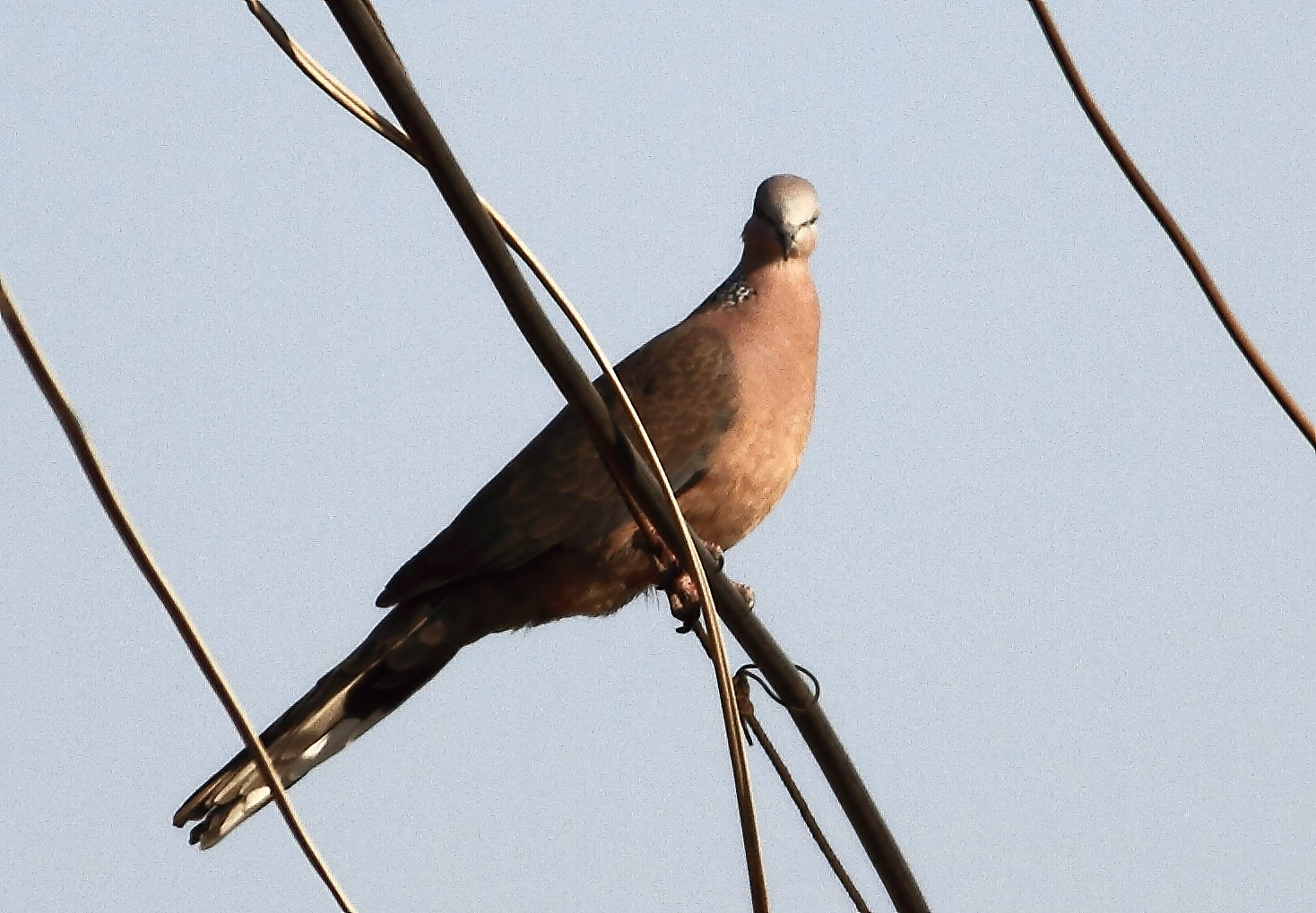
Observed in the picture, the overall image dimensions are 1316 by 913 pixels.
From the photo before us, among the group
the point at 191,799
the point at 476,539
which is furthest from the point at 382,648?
the point at 191,799

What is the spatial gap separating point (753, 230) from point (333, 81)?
10.7ft

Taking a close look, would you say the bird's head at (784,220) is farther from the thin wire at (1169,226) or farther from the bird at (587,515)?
the thin wire at (1169,226)

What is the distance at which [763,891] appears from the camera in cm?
301

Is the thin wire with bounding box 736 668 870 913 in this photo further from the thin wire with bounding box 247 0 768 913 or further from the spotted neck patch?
the spotted neck patch

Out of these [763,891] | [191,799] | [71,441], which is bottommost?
[763,891]

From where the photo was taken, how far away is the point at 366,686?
217 inches

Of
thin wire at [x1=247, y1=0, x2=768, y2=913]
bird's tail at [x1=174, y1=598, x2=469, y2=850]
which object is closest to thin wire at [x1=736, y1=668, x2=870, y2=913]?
thin wire at [x1=247, y1=0, x2=768, y2=913]

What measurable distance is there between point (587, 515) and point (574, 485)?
14 centimetres

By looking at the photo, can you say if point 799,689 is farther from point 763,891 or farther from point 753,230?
point 753,230

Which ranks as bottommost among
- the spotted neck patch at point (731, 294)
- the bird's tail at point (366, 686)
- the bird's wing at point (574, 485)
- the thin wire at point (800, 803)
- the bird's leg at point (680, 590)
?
the thin wire at point (800, 803)

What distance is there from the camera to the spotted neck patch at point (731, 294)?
591 cm

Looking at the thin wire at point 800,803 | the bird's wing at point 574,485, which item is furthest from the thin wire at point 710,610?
the bird's wing at point 574,485

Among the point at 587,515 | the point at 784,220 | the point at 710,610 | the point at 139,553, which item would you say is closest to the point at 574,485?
the point at 587,515

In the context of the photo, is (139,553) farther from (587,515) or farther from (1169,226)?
(587,515)
